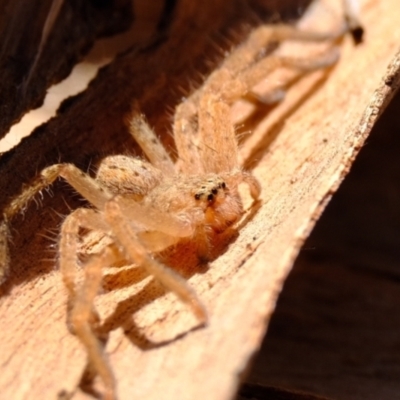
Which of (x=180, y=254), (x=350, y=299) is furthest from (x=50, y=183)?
(x=350, y=299)

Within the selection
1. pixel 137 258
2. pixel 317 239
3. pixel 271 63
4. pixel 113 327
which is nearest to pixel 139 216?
pixel 137 258

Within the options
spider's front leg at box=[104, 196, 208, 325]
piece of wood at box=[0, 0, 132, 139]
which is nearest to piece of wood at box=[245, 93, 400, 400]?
spider's front leg at box=[104, 196, 208, 325]

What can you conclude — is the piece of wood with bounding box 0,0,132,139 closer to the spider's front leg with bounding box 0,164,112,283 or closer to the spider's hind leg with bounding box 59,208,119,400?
the spider's front leg with bounding box 0,164,112,283

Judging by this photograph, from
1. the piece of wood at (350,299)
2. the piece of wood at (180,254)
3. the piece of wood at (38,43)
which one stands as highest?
the piece of wood at (38,43)

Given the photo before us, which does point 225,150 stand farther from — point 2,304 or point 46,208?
point 2,304

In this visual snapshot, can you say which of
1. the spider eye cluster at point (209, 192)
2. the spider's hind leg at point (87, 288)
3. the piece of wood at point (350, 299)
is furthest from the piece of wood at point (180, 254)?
the piece of wood at point (350, 299)

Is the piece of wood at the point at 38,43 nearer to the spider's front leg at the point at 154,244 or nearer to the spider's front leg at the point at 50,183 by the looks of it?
the spider's front leg at the point at 50,183

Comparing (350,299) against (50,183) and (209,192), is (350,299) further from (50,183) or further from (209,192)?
(50,183)
